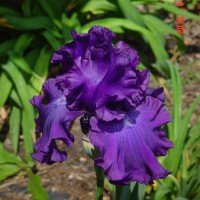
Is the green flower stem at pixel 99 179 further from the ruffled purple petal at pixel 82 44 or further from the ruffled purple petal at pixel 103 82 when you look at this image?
the ruffled purple petal at pixel 82 44

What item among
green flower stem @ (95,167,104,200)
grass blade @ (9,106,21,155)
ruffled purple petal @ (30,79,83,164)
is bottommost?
grass blade @ (9,106,21,155)

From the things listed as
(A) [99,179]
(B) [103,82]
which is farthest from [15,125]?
(B) [103,82]

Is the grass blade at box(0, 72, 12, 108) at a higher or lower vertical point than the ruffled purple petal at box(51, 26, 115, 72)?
lower

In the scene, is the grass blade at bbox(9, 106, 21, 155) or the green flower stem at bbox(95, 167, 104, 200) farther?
the grass blade at bbox(9, 106, 21, 155)

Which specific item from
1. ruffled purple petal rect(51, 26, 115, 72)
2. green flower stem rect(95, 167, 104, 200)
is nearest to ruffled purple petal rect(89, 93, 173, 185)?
green flower stem rect(95, 167, 104, 200)

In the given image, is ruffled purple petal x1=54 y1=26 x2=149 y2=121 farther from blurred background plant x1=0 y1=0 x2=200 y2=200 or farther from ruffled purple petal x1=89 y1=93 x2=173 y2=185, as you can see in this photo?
blurred background plant x1=0 y1=0 x2=200 y2=200

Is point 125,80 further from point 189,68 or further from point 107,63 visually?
point 189,68

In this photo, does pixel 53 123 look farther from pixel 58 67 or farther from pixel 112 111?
pixel 58 67

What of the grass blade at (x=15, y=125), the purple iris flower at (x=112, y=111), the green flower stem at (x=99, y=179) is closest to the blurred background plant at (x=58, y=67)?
the grass blade at (x=15, y=125)
